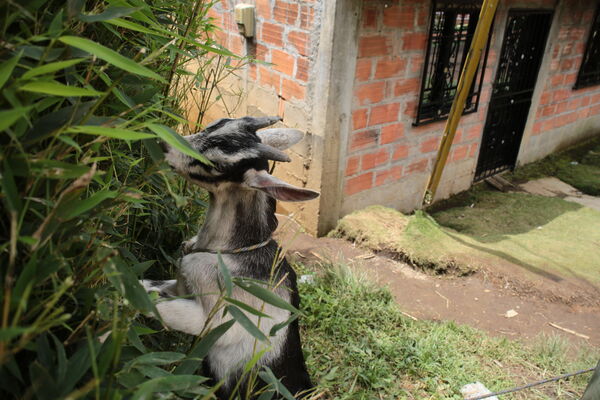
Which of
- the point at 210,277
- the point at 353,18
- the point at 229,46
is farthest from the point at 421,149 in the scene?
the point at 210,277

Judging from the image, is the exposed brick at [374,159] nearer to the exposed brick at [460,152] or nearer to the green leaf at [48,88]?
the exposed brick at [460,152]

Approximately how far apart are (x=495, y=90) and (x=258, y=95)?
3.52 meters

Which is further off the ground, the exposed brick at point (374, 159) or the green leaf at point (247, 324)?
the green leaf at point (247, 324)

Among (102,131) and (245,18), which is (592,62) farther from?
(102,131)

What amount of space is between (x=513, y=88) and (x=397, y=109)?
2.94 meters

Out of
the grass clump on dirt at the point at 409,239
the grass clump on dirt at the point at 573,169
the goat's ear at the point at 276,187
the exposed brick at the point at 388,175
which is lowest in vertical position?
the grass clump on dirt at the point at 573,169

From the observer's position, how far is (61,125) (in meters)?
1.06

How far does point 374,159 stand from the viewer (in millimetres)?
5367

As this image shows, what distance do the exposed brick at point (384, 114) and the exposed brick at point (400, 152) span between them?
382mm

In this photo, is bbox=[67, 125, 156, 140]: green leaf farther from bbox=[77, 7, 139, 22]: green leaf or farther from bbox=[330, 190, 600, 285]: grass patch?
bbox=[330, 190, 600, 285]: grass patch

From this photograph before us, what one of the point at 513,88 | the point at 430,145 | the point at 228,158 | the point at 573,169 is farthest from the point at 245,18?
the point at 573,169

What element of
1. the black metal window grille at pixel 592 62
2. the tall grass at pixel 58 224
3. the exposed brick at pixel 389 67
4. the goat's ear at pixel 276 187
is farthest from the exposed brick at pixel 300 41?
the black metal window grille at pixel 592 62

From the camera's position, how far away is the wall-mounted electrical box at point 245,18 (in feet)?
17.5

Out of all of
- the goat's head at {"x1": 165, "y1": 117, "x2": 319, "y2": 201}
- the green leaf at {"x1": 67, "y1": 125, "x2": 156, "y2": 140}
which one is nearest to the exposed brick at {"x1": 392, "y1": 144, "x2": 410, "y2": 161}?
the goat's head at {"x1": 165, "y1": 117, "x2": 319, "y2": 201}
